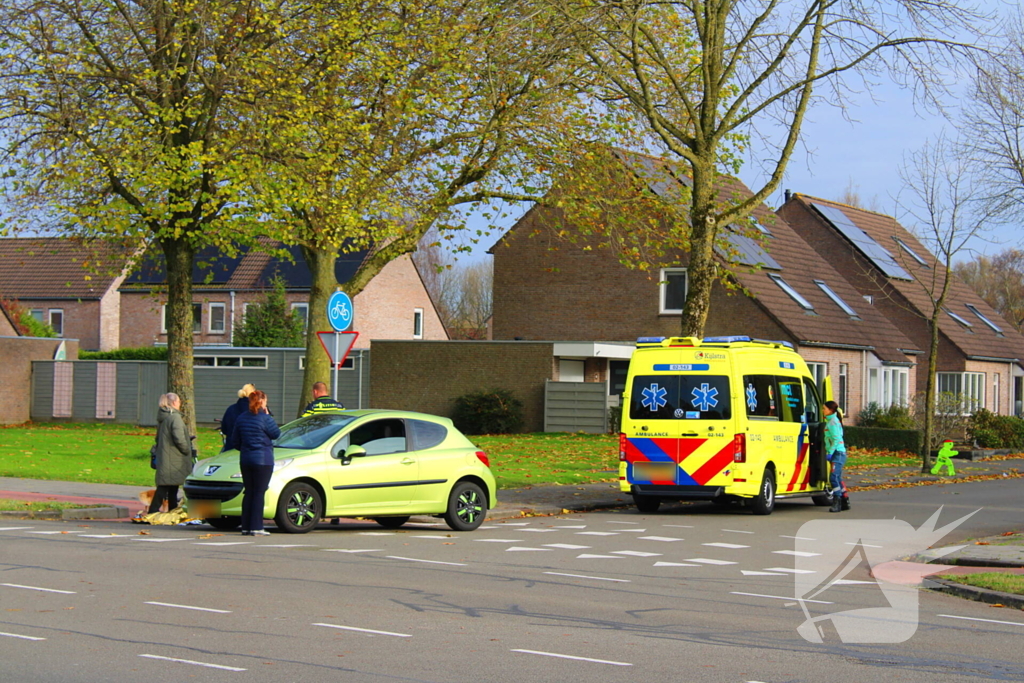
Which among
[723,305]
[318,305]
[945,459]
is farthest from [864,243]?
[318,305]

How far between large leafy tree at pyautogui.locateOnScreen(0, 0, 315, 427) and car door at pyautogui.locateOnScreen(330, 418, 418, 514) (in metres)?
8.57

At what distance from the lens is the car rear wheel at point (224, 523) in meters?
14.8

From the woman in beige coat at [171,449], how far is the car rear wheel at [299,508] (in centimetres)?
176

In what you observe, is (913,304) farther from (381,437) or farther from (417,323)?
(381,437)

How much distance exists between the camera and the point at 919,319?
48.8 metres

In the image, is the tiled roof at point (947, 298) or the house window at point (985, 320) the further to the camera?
the house window at point (985, 320)

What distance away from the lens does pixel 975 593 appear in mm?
10875

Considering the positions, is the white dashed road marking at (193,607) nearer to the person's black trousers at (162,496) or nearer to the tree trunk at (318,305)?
the person's black trousers at (162,496)

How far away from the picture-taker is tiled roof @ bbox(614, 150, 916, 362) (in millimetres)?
38219

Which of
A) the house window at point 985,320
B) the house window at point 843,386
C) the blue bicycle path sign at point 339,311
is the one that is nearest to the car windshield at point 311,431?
the blue bicycle path sign at point 339,311

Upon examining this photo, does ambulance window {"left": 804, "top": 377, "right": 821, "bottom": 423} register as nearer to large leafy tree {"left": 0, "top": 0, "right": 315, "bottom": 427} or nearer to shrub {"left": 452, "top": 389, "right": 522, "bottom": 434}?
large leafy tree {"left": 0, "top": 0, "right": 315, "bottom": 427}

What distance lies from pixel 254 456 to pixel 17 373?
31095 mm

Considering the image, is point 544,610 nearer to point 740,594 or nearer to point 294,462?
point 740,594

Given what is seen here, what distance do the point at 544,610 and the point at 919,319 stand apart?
42.8 m
